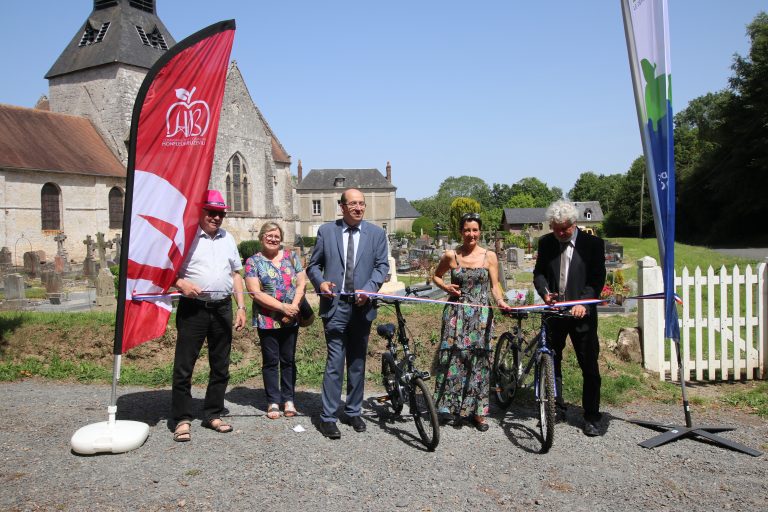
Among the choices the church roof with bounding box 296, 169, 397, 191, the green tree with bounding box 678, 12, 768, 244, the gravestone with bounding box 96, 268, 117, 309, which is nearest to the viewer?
the gravestone with bounding box 96, 268, 117, 309

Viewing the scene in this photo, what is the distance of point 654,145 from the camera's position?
5016mm

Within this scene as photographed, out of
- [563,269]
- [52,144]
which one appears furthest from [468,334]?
[52,144]

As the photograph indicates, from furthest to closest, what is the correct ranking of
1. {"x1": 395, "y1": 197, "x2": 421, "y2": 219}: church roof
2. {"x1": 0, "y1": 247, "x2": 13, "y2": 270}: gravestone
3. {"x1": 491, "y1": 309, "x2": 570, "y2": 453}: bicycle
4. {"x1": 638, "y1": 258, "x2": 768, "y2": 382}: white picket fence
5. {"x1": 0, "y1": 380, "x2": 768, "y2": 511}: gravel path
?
{"x1": 395, "y1": 197, "x2": 421, "y2": 219}: church roof → {"x1": 0, "y1": 247, "x2": 13, "y2": 270}: gravestone → {"x1": 638, "y1": 258, "x2": 768, "y2": 382}: white picket fence → {"x1": 491, "y1": 309, "x2": 570, "y2": 453}: bicycle → {"x1": 0, "y1": 380, "x2": 768, "y2": 511}: gravel path

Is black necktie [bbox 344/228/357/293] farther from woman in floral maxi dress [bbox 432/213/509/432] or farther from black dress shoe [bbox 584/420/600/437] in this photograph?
black dress shoe [bbox 584/420/600/437]

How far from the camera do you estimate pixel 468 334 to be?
17.0ft

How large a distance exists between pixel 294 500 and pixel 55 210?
33.3 metres

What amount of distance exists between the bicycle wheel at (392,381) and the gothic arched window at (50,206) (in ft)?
104

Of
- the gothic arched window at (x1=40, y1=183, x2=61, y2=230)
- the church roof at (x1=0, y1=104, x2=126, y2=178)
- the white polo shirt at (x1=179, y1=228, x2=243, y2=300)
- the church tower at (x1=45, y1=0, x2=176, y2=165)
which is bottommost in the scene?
the white polo shirt at (x1=179, y1=228, x2=243, y2=300)

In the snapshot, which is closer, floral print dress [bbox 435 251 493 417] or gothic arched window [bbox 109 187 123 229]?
floral print dress [bbox 435 251 493 417]

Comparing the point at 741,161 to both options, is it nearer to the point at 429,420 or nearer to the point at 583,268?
the point at 583,268

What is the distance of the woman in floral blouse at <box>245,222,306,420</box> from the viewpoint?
5.38 m

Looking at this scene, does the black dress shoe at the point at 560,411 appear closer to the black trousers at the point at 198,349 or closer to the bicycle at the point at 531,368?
the bicycle at the point at 531,368

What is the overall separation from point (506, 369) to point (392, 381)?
1.15 meters

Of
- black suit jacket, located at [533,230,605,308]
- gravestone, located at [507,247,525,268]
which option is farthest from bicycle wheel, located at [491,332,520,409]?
gravestone, located at [507,247,525,268]
